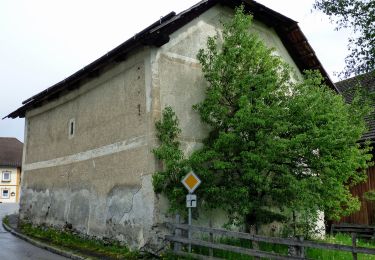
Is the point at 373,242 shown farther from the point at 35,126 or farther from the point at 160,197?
the point at 35,126

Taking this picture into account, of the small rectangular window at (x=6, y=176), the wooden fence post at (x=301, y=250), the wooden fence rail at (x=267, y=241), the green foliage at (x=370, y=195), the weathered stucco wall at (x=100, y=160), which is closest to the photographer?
the wooden fence rail at (x=267, y=241)

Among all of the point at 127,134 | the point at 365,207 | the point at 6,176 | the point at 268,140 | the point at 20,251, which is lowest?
the point at 20,251

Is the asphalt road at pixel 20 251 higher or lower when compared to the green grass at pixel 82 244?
lower

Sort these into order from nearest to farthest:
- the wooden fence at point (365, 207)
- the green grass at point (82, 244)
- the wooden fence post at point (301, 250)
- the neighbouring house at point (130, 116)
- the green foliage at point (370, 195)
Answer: the wooden fence post at point (301, 250), the green grass at point (82, 244), the neighbouring house at point (130, 116), the green foliage at point (370, 195), the wooden fence at point (365, 207)

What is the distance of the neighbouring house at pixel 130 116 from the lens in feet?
34.4

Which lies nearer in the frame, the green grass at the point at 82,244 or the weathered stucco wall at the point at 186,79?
the green grass at the point at 82,244

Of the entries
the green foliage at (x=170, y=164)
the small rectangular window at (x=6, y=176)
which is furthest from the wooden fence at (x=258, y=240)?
the small rectangular window at (x=6, y=176)

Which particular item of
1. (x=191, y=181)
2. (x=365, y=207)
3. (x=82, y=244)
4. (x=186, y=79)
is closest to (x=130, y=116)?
(x=186, y=79)

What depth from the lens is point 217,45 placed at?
40.2 ft

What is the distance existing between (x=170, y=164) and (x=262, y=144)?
2.26m

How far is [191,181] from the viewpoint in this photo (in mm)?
9281

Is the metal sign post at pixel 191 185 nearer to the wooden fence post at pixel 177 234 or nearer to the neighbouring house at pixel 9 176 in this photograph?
the wooden fence post at pixel 177 234

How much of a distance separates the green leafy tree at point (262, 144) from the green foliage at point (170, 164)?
25 millimetres

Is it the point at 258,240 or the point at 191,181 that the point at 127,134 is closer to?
the point at 191,181
